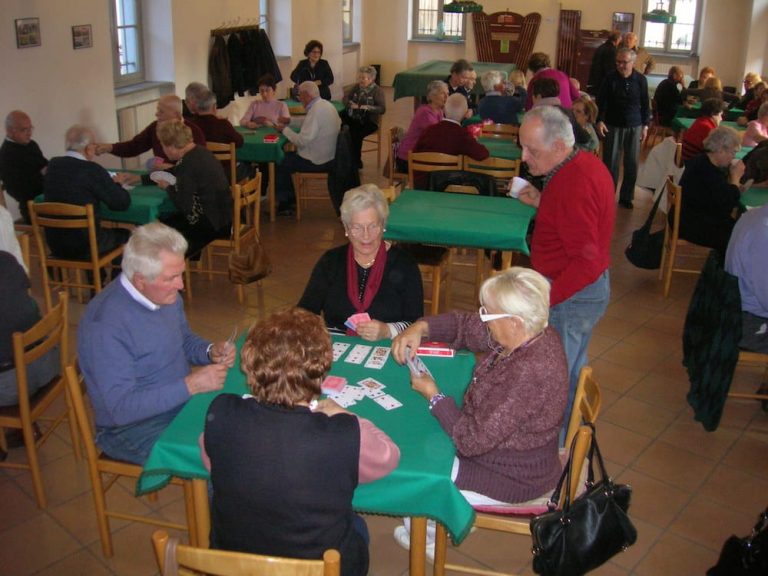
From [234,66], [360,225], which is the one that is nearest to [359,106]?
[234,66]

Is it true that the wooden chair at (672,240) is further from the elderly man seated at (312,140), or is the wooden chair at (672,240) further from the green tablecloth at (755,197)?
the elderly man seated at (312,140)

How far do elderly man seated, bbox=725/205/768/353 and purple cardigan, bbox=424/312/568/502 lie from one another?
1.85 meters

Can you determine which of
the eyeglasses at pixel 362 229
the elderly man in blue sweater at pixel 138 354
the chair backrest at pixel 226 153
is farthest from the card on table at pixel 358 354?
the chair backrest at pixel 226 153

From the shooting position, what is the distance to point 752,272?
153 inches

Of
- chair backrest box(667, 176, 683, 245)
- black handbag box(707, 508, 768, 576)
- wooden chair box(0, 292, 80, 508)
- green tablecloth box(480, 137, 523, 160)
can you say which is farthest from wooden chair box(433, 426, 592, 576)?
green tablecloth box(480, 137, 523, 160)

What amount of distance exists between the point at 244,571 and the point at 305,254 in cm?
488

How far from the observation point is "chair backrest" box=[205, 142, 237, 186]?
22.0ft

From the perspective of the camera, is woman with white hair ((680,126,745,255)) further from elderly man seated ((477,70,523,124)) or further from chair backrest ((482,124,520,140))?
elderly man seated ((477,70,523,124))

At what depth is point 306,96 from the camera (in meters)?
7.66

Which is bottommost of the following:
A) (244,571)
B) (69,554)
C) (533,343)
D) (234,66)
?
(69,554)

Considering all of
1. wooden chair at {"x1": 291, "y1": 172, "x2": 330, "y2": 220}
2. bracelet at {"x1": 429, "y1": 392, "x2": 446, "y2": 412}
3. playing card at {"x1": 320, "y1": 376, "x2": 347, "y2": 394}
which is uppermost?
bracelet at {"x1": 429, "y1": 392, "x2": 446, "y2": 412}

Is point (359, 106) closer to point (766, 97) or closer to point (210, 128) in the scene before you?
point (210, 128)

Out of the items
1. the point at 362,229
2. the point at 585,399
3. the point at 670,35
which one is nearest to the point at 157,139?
the point at 362,229

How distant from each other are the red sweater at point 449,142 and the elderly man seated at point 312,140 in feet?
4.43
